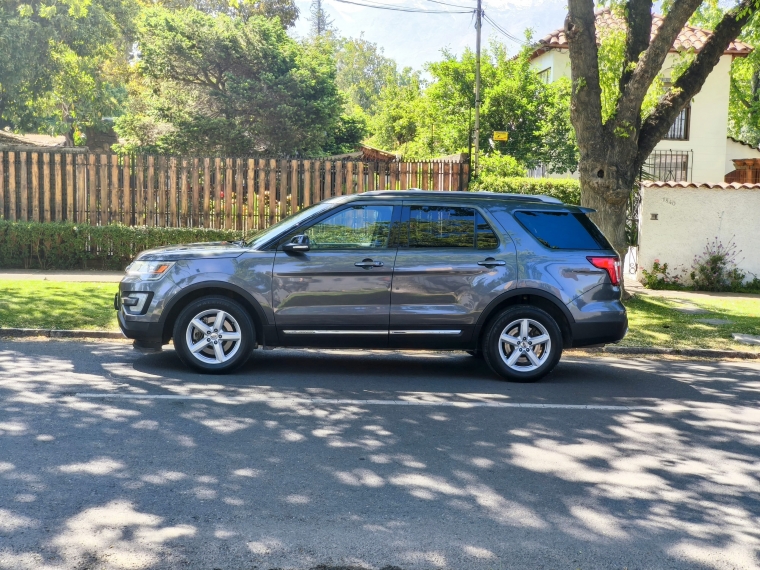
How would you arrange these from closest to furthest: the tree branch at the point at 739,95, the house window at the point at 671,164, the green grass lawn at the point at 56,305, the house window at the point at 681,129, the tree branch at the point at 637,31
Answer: the green grass lawn at the point at 56,305
the tree branch at the point at 637,31
the house window at the point at 671,164
the house window at the point at 681,129
the tree branch at the point at 739,95

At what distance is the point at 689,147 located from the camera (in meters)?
29.6

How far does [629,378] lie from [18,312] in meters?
7.77

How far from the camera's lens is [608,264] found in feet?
28.7

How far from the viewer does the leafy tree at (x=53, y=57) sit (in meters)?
27.4

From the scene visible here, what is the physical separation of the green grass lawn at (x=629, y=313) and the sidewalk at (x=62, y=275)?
24.6 inches

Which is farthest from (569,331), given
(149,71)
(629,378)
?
(149,71)

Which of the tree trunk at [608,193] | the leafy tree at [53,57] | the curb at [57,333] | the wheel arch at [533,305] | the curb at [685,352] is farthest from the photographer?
the leafy tree at [53,57]

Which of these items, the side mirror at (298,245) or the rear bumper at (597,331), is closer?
the side mirror at (298,245)

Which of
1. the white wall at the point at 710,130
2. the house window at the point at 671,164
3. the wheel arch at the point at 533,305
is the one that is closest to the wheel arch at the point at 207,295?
the wheel arch at the point at 533,305

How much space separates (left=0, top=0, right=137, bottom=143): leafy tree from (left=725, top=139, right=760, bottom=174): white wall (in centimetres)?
2244

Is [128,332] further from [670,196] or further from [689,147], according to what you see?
[689,147]

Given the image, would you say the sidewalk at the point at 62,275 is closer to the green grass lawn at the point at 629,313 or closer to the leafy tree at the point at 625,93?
the green grass lawn at the point at 629,313

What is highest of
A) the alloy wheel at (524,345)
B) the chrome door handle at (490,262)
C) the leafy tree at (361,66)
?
the leafy tree at (361,66)

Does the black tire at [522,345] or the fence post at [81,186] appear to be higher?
the fence post at [81,186]
